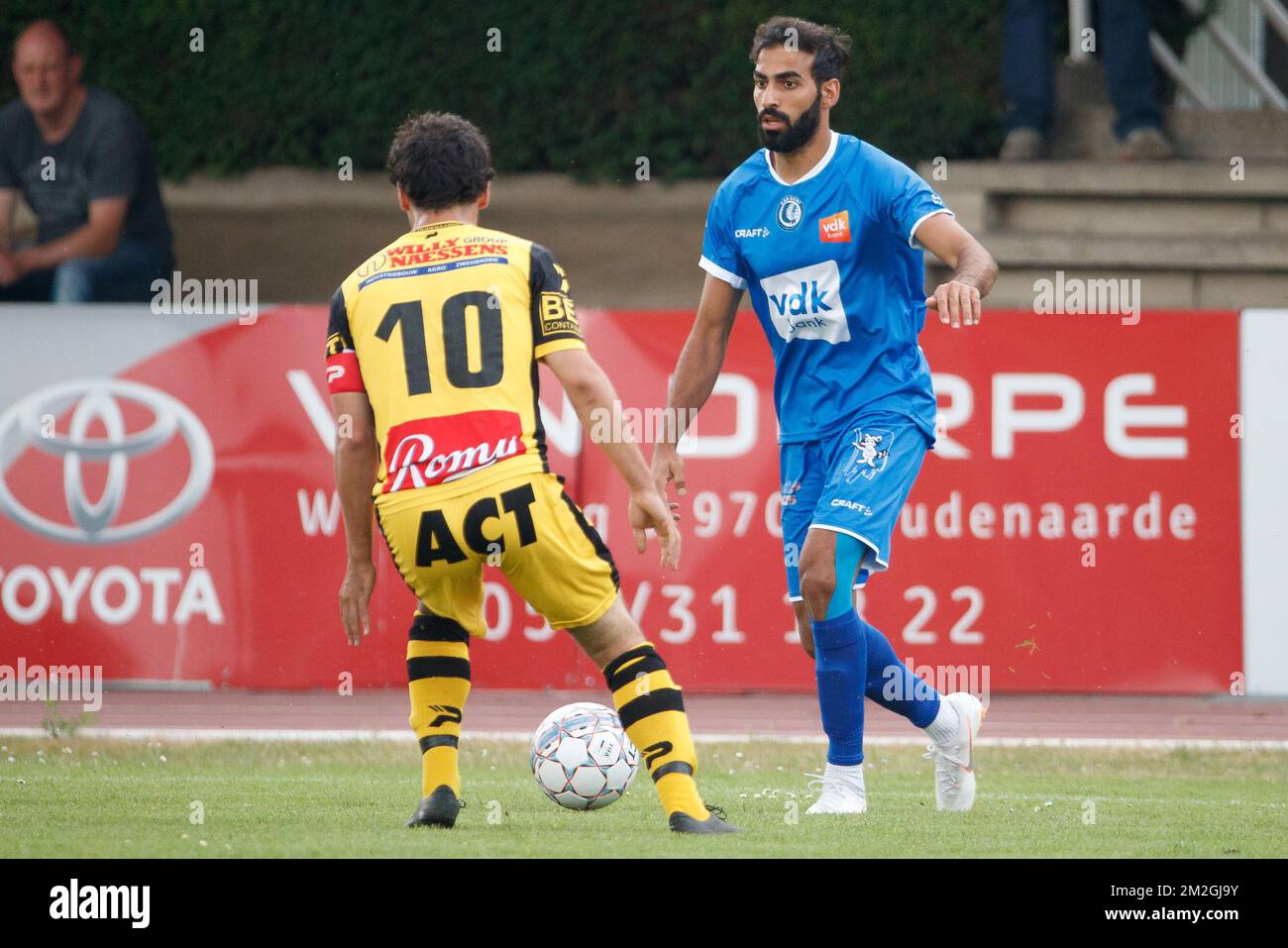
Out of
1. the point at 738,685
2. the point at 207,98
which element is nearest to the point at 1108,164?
the point at 738,685

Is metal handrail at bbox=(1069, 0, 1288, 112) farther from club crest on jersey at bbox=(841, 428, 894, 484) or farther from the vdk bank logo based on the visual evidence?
club crest on jersey at bbox=(841, 428, 894, 484)

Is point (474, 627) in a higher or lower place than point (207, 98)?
lower

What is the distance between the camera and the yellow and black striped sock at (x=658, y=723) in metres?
5.89

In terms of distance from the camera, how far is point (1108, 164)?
13711 millimetres

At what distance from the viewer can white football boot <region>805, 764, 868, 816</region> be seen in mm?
6758

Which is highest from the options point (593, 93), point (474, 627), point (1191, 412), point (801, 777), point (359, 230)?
point (593, 93)

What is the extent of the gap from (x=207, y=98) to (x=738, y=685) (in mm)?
6790

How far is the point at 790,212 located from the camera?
22.4 ft

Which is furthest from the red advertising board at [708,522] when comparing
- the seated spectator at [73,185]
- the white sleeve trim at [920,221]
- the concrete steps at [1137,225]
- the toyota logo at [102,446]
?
the white sleeve trim at [920,221]

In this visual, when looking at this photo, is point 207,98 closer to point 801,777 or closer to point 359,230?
point 359,230

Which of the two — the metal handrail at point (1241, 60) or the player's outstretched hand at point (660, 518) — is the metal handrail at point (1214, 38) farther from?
the player's outstretched hand at point (660, 518)

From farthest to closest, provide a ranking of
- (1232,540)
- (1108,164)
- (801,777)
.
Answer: (1108,164) → (1232,540) → (801,777)

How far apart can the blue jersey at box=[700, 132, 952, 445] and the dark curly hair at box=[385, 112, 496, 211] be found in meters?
1.29

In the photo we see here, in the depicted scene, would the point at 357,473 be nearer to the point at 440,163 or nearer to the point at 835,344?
the point at 440,163
